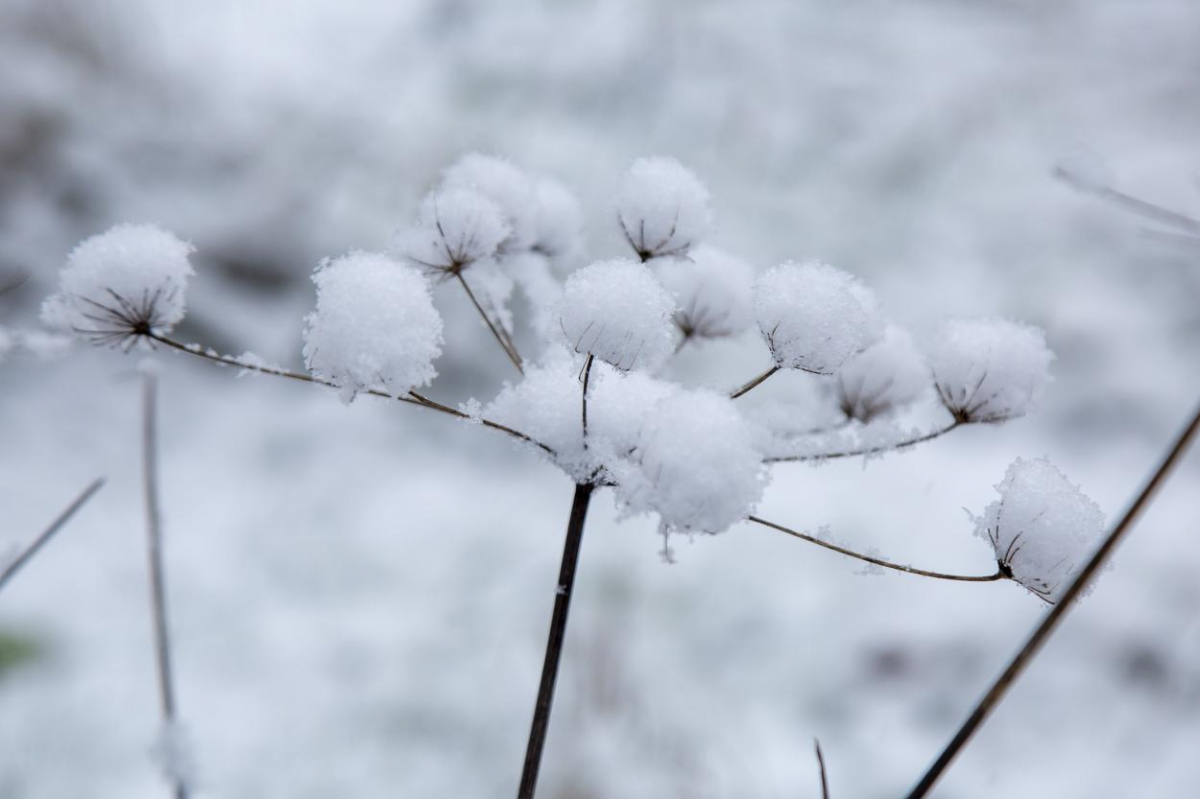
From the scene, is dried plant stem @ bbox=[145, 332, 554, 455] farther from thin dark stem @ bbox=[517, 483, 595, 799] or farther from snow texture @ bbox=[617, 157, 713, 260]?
snow texture @ bbox=[617, 157, 713, 260]

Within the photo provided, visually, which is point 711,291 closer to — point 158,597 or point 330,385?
point 330,385

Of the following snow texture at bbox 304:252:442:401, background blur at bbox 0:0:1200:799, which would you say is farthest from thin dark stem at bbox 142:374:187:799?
background blur at bbox 0:0:1200:799

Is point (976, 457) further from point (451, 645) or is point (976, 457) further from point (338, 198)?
point (338, 198)

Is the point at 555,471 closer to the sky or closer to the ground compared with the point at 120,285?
closer to the sky

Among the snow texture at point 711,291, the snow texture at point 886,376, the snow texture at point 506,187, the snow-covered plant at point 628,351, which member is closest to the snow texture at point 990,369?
the snow-covered plant at point 628,351

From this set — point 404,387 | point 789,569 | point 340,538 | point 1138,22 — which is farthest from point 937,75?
point 404,387

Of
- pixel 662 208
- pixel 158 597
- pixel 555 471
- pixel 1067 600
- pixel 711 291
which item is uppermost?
pixel 555 471

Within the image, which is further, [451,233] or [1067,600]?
[451,233]

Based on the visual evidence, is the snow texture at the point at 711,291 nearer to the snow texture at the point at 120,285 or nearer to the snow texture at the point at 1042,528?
the snow texture at the point at 1042,528

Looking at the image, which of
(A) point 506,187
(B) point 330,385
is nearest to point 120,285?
(B) point 330,385
